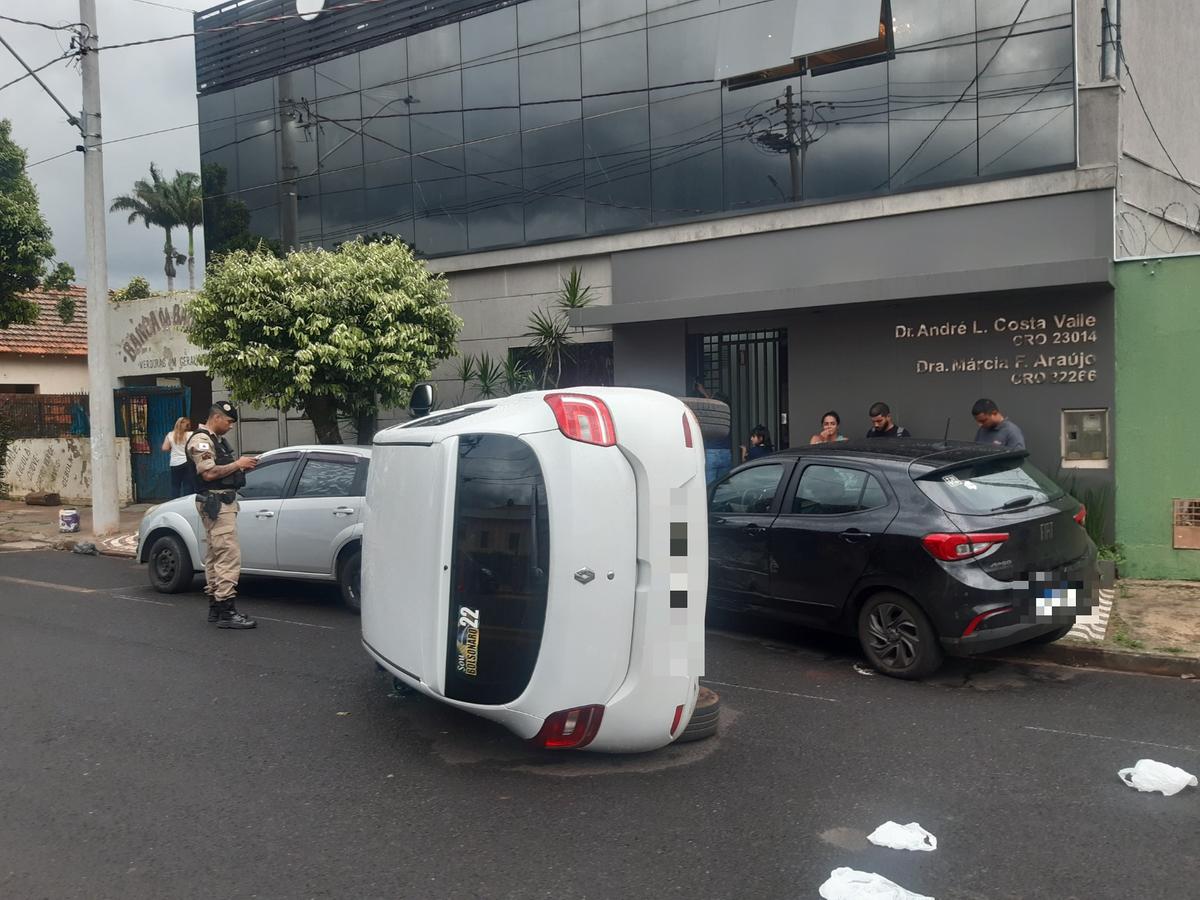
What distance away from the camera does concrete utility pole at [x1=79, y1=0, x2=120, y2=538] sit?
14211mm

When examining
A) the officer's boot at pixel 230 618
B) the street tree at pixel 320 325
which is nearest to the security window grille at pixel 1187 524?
the officer's boot at pixel 230 618

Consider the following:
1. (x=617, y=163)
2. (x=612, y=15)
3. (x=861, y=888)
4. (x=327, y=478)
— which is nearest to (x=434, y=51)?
(x=612, y=15)

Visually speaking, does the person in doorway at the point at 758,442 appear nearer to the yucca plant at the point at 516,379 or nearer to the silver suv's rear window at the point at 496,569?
the yucca plant at the point at 516,379

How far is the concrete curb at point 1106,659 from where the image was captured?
668 cm

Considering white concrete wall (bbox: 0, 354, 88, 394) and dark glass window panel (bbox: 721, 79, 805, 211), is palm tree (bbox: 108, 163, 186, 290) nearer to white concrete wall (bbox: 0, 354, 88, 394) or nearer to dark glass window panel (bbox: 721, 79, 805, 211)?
white concrete wall (bbox: 0, 354, 88, 394)

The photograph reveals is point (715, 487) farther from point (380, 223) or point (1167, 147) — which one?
point (380, 223)

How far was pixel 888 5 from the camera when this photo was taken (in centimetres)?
1149

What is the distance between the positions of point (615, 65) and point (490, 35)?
235cm

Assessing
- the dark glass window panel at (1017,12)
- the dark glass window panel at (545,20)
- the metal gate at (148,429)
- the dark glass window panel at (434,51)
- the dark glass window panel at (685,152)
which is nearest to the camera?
the dark glass window panel at (1017,12)

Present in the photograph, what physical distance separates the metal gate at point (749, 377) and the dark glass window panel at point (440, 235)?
449cm

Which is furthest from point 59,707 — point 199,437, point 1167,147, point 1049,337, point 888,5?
point 1167,147

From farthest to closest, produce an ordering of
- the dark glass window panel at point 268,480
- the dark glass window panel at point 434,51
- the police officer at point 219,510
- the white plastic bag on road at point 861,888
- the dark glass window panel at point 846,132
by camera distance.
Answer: the dark glass window panel at point 434,51 < the dark glass window panel at point 846,132 < the dark glass window panel at point 268,480 < the police officer at point 219,510 < the white plastic bag on road at point 861,888

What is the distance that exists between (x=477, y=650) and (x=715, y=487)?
11.8 feet

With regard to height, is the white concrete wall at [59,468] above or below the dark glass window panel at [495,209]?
below
